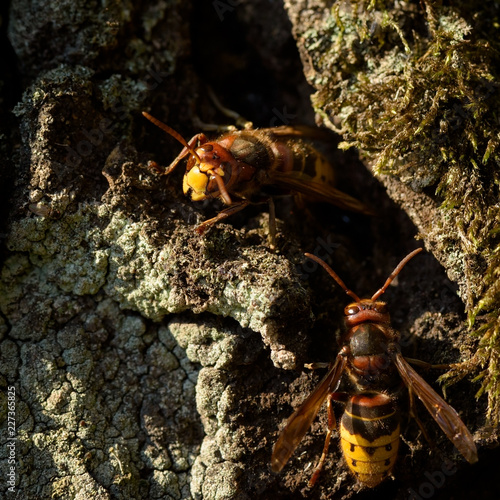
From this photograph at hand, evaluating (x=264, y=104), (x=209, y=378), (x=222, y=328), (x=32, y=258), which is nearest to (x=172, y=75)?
(x=264, y=104)

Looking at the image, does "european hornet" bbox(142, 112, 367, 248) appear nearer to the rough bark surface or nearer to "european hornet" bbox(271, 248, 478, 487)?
the rough bark surface

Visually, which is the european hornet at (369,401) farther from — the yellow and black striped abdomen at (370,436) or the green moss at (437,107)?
the green moss at (437,107)

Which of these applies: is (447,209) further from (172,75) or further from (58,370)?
(58,370)
